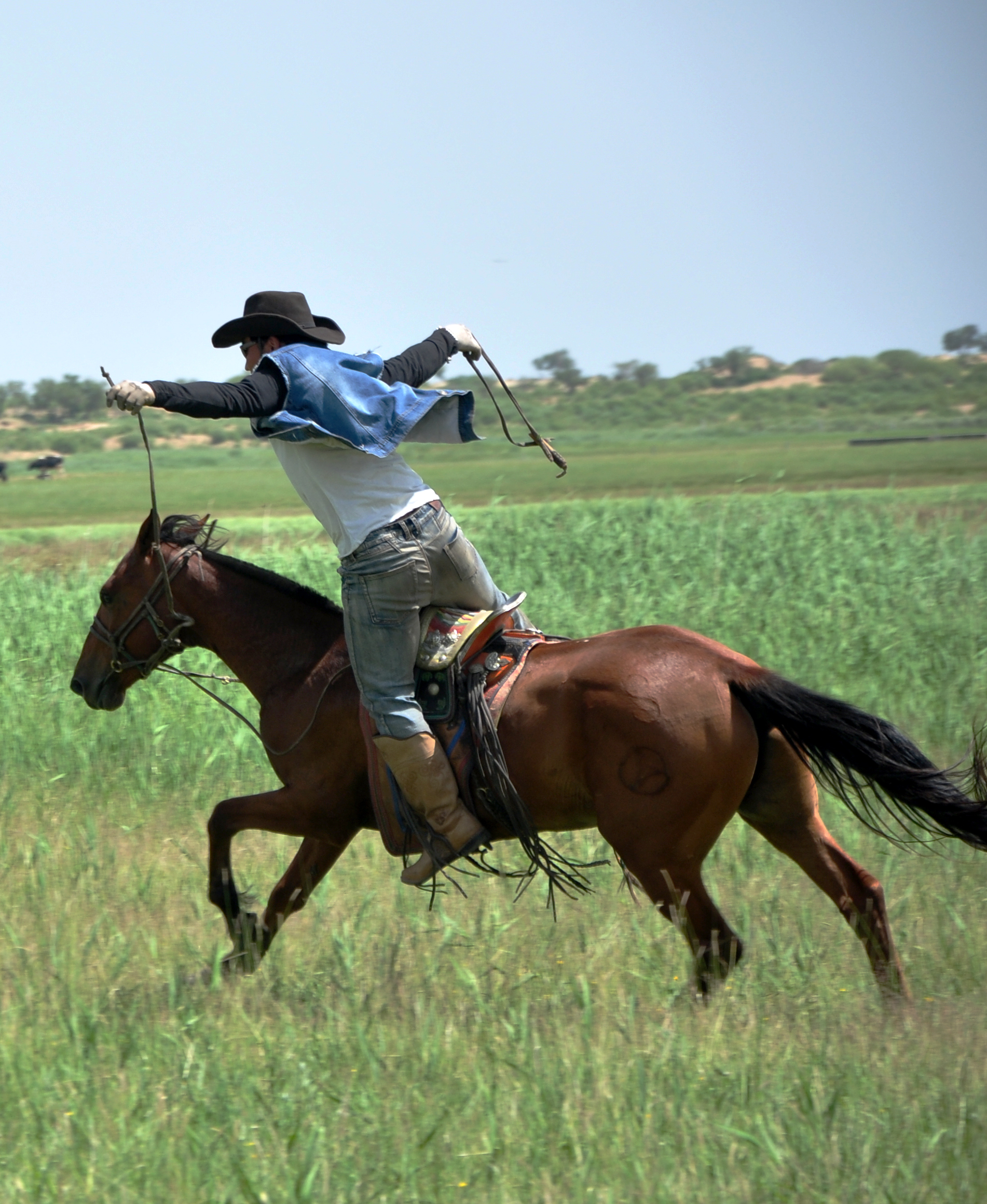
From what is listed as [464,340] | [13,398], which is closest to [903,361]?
[13,398]

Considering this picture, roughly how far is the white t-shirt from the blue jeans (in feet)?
0.13

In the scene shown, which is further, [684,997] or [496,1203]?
[684,997]

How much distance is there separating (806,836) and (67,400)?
8877 cm

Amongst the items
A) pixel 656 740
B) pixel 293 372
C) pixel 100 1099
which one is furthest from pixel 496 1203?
pixel 293 372

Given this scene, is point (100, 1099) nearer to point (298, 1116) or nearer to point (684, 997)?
point (298, 1116)

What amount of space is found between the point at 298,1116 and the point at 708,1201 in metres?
1.14

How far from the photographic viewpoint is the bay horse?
4445mm

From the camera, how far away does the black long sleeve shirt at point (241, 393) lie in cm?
413

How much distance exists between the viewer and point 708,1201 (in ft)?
10.3

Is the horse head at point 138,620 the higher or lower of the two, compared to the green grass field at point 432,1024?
higher

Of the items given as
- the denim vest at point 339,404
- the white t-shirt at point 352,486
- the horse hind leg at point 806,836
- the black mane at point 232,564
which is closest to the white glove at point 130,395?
the denim vest at point 339,404

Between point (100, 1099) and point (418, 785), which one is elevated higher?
point (418, 785)

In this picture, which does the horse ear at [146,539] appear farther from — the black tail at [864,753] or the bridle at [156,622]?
the black tail at [864,753]

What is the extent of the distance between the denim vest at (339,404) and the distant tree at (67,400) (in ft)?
266
